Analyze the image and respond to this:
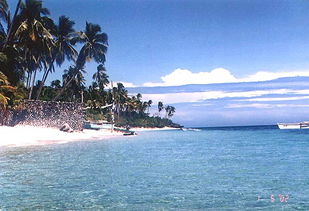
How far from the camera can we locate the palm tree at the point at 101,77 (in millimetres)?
78812

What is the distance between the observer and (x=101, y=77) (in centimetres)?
8106

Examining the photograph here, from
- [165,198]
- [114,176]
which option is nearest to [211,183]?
[165,198]

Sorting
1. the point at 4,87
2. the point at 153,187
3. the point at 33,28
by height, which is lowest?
the point at 153,187

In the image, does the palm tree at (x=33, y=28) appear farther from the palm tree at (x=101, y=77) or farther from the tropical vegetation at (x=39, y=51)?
the palm tree at (x=101, y=77)

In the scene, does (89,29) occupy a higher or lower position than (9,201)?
higher

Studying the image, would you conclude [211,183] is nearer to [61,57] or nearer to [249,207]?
[249,207]

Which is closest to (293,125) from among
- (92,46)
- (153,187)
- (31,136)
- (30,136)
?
(92,46)

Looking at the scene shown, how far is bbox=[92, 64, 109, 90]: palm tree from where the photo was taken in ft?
259

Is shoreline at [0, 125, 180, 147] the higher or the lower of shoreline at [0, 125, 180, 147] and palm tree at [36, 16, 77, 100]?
the lower

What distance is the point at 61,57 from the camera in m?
47.8

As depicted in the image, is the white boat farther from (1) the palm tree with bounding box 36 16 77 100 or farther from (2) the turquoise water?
(2) the turquoise water

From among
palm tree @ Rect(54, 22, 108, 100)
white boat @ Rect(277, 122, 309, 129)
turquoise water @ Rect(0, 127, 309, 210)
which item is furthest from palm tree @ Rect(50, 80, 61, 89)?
white boat @ Rect(277, 122, 309, 129)

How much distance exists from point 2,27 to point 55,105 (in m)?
10.4

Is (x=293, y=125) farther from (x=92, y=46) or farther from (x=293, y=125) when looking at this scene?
(x=92, y=46)
